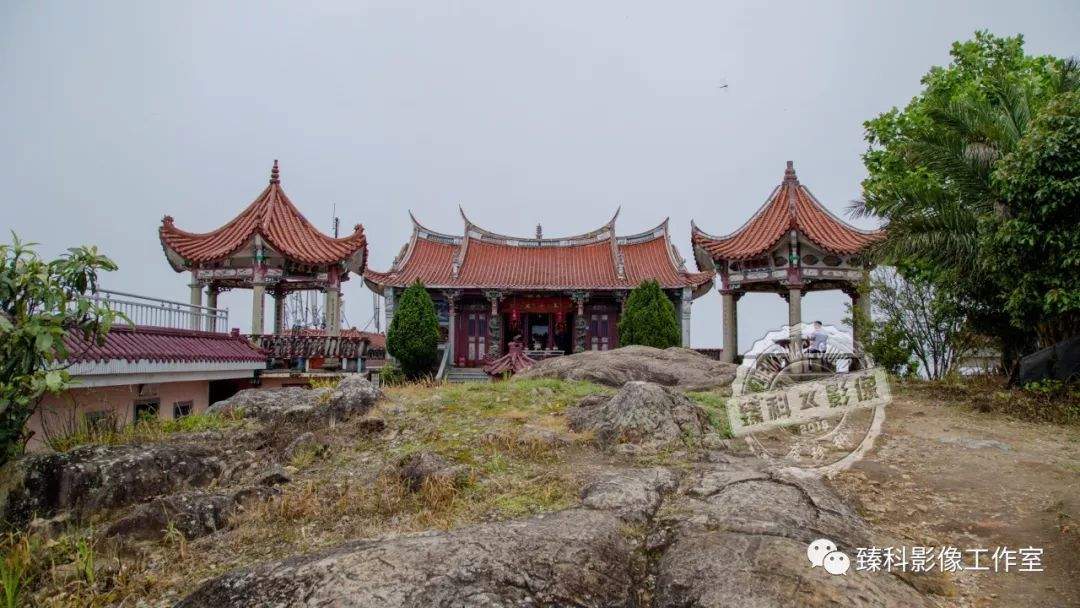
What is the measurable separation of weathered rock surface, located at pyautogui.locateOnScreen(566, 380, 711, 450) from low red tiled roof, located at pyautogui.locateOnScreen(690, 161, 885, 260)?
12.3 meters

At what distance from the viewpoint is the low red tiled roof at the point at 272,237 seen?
17859 mm

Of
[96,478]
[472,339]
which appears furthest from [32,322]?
[472,339]

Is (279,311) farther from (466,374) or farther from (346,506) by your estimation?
(346,506)

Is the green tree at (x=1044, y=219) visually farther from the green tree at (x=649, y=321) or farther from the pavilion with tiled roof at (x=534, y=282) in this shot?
the pavilion with tiled roof at (x=534, y=282)

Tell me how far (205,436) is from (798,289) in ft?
53.3

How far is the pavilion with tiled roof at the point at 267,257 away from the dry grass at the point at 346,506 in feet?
39.6

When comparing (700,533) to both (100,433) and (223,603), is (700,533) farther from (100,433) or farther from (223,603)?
(100,433)

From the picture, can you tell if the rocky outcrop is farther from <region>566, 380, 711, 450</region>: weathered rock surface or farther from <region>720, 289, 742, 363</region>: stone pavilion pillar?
<region>720, 289, 742, 363</region>: stone pavilion pillar

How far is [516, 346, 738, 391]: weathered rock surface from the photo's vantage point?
11.2 meters

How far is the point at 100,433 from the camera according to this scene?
6.16m

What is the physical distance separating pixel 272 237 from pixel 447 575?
54.8ft

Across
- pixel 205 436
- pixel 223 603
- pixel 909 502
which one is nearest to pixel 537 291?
pixel 205 436

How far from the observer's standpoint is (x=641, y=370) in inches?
458

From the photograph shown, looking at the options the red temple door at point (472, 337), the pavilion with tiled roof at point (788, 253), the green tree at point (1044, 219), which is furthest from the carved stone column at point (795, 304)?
the red temple door at point (472, 337)
